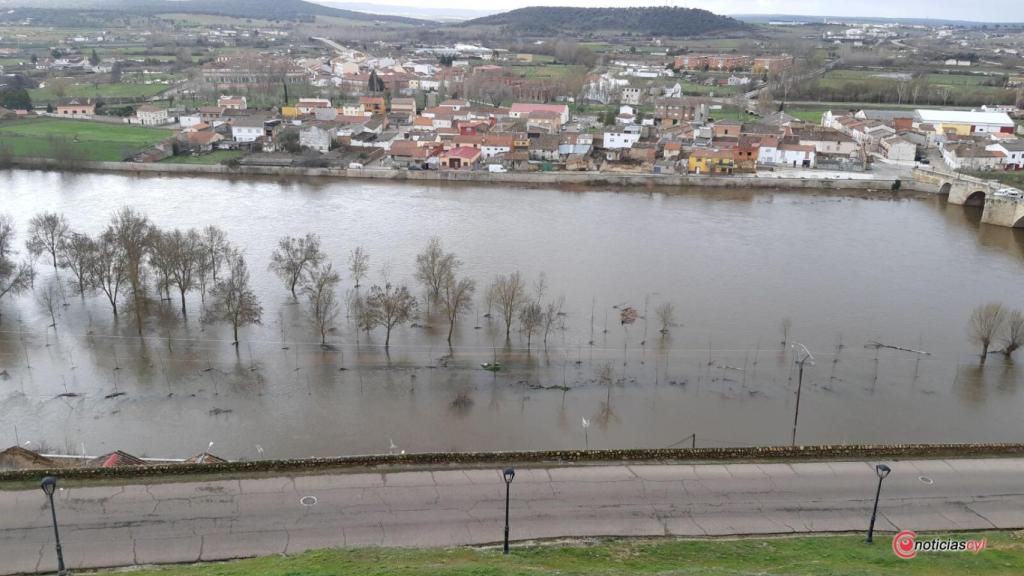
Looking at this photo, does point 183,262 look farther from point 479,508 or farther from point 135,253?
point 479,508

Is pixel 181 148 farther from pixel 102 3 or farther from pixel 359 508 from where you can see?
pixel 102 3

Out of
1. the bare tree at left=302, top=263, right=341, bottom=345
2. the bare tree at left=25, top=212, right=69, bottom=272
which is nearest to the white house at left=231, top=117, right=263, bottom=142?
the bare tree at left=25, top=212, right=69, bottom=272

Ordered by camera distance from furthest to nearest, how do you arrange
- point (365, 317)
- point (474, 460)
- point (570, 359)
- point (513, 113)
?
point (513, 113)
point (365, 317)
point (570, 359)
point (474, 460)

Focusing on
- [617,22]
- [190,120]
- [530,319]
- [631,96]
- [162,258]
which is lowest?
[530,319]

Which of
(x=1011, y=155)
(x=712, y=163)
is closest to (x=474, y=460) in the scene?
(x=712, y=163)

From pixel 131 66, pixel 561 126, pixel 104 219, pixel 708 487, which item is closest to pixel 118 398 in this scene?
pixel 708 487

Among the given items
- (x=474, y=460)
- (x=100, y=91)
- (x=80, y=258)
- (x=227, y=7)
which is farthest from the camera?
(x=227, y=7)

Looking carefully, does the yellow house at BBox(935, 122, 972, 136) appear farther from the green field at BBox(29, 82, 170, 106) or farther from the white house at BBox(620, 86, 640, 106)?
the green field at BBox(29, 82, 170, 106)
